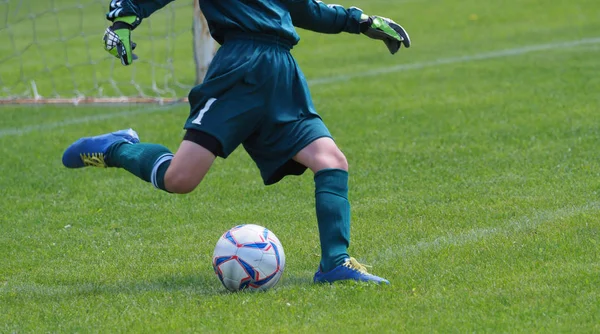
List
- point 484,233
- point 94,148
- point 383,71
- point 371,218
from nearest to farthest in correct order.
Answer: point 94,148, point 484,233, point 371,218, point 383,71

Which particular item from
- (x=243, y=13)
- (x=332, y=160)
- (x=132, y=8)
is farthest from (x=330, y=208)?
(x=132, y=8)

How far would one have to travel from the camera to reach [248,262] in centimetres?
452

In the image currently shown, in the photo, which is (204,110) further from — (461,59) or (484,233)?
(461,59)

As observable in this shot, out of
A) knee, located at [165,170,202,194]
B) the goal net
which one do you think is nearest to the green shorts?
knee, located at [165,170,202,194]

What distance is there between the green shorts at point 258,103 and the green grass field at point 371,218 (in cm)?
66

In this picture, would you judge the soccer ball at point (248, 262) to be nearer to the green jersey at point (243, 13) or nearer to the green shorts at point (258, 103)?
the green shorts at point (258, 103)

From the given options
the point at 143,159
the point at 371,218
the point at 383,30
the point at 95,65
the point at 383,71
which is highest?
the point at 383,30

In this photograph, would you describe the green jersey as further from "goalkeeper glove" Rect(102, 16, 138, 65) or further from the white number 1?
the white number 1

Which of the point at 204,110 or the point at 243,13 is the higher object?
the point at 243,13

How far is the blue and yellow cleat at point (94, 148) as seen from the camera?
16.9 feet

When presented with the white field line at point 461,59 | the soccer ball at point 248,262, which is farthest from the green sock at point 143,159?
the white field line at point 461,59

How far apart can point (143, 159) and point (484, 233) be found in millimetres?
1854

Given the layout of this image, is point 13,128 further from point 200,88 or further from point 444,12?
point 444,12

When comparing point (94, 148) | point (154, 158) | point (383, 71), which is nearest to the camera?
point (154, 158)
